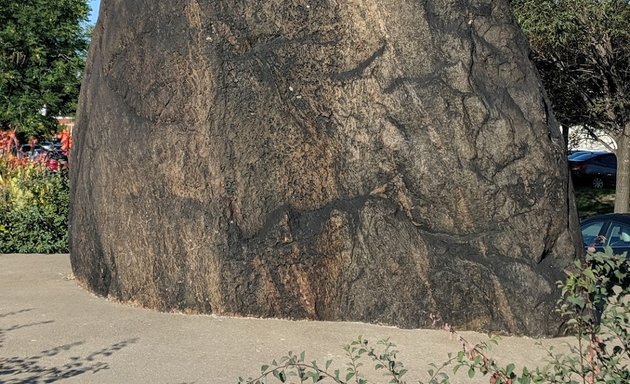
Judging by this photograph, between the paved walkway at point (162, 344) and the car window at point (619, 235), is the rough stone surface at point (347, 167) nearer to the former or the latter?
the paved walkway at point (162, 344)

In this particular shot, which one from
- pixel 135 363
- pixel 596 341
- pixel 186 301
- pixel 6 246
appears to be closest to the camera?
pixel 596 341

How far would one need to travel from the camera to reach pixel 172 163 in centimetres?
758

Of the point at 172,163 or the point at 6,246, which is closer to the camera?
the point at 172,163

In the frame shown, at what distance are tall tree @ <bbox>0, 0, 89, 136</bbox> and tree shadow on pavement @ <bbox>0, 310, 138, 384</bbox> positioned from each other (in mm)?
19561

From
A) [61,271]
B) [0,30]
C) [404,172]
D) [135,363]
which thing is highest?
[0,30]

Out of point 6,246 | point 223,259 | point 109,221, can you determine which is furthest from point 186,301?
point 6,246

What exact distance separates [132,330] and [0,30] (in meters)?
21.3

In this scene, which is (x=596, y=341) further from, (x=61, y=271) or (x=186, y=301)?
(x=61, y=271)

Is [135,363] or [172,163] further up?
[172,163]

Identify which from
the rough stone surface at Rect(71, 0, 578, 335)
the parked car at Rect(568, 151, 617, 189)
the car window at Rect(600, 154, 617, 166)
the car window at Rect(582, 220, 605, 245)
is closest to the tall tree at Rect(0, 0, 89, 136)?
the parked car at Rect(568, 151, 617, 189)

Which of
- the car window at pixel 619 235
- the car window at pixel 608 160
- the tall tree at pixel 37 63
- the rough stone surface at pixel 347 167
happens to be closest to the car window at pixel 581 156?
the car window at pixel 608 160

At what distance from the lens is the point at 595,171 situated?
30.2 meters

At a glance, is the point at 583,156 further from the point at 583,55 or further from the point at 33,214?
the point at 33,214

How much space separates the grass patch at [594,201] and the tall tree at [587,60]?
6965mm
